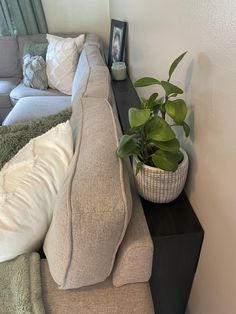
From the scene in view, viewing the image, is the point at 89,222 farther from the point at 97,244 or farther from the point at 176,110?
the point at 176,110

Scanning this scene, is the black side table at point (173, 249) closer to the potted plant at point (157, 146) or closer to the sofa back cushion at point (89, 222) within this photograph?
the potted plant at point (157, 146)

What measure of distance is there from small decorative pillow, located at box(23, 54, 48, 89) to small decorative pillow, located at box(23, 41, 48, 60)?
0.25ft

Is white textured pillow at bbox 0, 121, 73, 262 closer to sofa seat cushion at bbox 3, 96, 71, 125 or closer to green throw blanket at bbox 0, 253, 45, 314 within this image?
green throw blanket at bbox 0, 253, 45, 314

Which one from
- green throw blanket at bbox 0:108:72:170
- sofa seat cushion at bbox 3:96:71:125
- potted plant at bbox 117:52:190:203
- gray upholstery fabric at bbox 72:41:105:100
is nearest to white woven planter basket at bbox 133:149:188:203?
potted plant at bbox 117:52:190:203

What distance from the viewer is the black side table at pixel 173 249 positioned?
0.86 m

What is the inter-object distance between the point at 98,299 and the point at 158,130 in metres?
0.52

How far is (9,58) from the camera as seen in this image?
287 cm

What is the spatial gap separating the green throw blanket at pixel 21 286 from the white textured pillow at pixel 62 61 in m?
1.94

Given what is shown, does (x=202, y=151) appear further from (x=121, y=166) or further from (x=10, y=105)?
(x=10, y=105)

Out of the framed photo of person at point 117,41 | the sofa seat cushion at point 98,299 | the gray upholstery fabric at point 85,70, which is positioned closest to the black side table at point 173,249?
the sofa seat cushion at point 98,299

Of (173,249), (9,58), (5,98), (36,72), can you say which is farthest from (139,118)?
(9,58)

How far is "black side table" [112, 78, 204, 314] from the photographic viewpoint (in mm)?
861

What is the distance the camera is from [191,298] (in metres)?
1.06

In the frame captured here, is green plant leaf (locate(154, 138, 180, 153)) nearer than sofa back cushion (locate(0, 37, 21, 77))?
Yes
